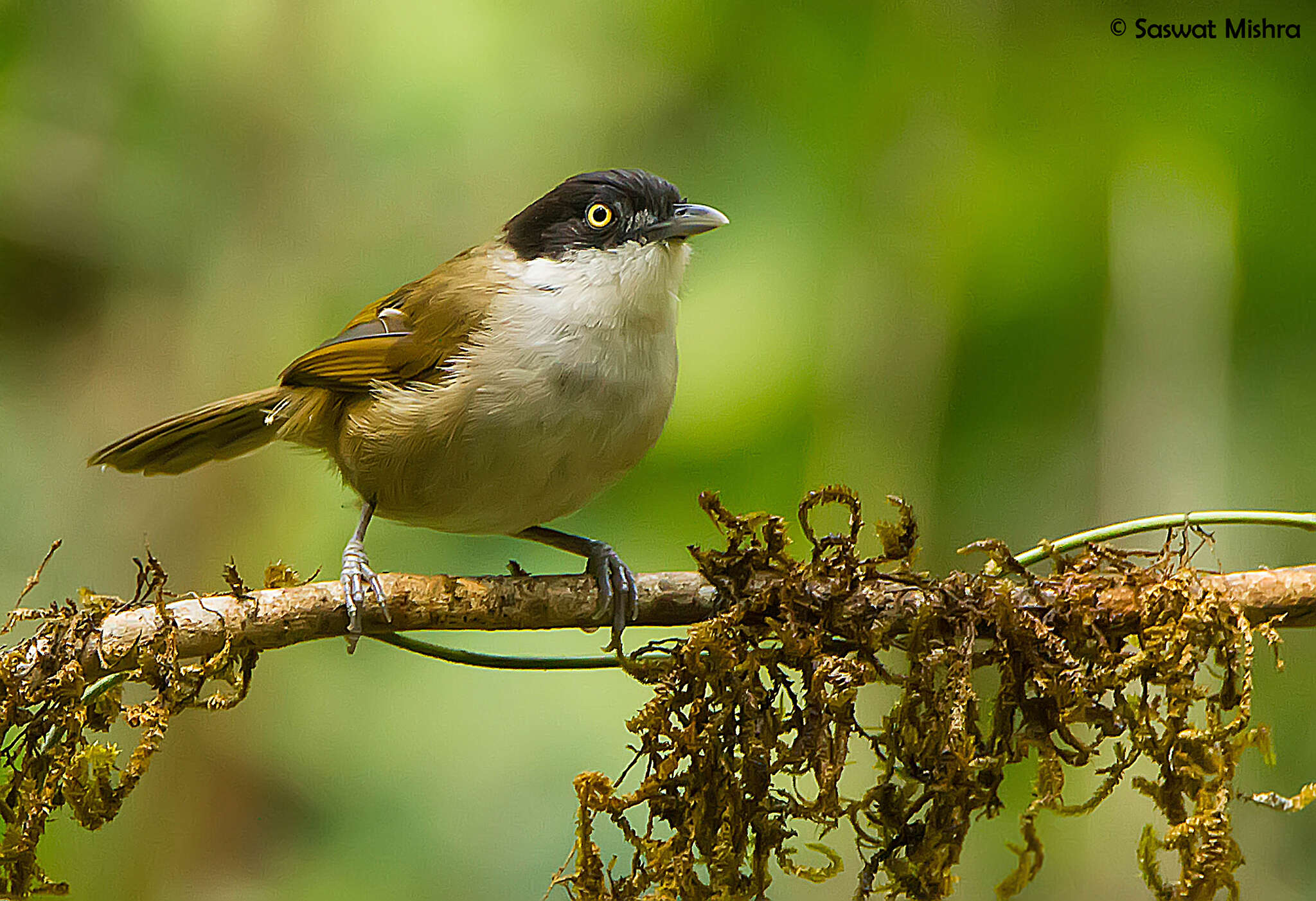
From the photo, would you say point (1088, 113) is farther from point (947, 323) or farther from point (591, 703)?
point (591, 703)

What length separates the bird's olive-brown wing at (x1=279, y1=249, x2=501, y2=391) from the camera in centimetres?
239

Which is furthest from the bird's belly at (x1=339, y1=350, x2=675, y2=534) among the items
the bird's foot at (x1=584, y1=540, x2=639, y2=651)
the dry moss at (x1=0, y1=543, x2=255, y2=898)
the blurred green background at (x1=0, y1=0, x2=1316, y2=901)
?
the blurred green background at (x1=0, y1=0, x2=1316, y2=901)

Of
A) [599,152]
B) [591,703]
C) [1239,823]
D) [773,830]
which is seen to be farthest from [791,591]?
[599,152]

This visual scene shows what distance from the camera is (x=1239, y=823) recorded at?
2965 millimetres

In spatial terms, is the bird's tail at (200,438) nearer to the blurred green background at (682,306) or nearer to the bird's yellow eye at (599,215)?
the blurred green background at (682,306)

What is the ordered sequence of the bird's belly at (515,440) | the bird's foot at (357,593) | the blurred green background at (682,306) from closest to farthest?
the bird's foot at (357,593) → the bird's belly at (515,440) → the blurred green background at (682,306)

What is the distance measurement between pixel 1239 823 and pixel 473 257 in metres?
2.49

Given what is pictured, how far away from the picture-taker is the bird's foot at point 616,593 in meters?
1.98

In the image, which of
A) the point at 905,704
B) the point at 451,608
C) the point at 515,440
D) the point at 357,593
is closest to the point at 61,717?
the point at 357,593

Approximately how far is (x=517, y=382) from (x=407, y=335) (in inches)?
14.5

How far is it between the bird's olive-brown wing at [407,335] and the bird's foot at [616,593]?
57 cm

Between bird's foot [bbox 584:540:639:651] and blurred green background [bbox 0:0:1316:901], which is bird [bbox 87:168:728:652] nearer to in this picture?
bird's foot [bbox 584:540:639:651]

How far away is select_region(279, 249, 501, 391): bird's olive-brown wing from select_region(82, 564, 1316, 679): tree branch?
640 mm

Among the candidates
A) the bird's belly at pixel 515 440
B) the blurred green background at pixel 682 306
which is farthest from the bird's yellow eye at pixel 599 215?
the blurred green background at pixel 682 306
